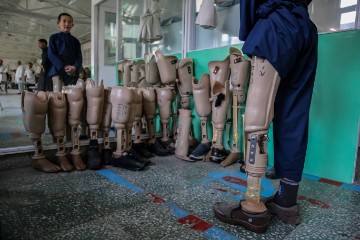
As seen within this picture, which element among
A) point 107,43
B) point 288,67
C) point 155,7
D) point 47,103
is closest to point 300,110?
point 288,67

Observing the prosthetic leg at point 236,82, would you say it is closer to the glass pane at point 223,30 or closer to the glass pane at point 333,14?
the glass pane at point 223,30

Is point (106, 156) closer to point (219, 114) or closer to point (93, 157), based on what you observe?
point (93, 157)

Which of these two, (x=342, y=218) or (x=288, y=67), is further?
(x=342, y=218)

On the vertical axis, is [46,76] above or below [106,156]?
above

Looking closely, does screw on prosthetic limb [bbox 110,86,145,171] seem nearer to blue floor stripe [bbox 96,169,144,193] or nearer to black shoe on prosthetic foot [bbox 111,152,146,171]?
black shoe on prosthetic foot [bbox 111,152,146,171]

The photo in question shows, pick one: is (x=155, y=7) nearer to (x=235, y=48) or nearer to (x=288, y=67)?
(x=235, y=48)

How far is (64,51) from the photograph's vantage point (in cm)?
279

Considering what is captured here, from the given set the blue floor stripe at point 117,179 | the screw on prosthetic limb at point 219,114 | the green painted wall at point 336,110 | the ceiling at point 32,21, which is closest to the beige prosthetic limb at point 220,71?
the screw on prosthetic limb at point 219,114

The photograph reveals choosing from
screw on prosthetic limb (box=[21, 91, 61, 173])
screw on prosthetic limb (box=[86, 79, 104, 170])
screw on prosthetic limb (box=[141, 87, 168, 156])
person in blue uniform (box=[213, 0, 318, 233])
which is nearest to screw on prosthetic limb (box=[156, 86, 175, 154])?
screw on prosthetic limb (box=[141, 87, 168, 156])

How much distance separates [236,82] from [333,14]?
96cm

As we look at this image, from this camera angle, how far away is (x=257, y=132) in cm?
115

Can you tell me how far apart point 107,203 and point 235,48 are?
1.82 meters

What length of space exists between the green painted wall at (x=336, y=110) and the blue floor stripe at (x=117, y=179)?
1.49 metres

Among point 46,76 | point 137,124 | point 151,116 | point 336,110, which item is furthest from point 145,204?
point 46,76
